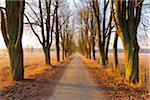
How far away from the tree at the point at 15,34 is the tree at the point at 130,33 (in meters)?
5.37

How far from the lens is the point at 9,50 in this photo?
1460 cm

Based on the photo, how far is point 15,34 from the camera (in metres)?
14.5

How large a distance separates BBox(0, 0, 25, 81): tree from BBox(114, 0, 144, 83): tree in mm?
5372

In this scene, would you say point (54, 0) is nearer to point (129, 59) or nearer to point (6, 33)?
point (6, 33)

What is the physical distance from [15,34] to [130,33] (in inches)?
241

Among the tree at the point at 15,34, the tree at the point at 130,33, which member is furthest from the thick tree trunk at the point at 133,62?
the tree at the point at 15,34

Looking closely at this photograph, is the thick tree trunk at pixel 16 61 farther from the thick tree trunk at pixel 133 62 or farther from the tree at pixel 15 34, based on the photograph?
the thick tree trunk at pixel 133 62

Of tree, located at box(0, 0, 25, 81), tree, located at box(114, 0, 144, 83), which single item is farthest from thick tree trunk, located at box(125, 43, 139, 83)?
tree, located at box(0, 0, 25, 81)

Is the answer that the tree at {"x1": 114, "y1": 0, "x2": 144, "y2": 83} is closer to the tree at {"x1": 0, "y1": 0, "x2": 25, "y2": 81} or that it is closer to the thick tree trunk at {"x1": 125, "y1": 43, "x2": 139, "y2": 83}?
the thick tree trunk at {"x1": 125, "y1": 43, "x2": 139, "y2": 83}

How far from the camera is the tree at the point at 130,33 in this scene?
13.9 m

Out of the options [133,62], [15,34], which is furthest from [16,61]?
[133,62]

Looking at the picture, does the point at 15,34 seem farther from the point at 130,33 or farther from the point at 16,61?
the point at 130,33

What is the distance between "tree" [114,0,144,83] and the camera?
1391 cm

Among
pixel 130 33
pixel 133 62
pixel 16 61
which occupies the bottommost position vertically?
pixel 133 62
